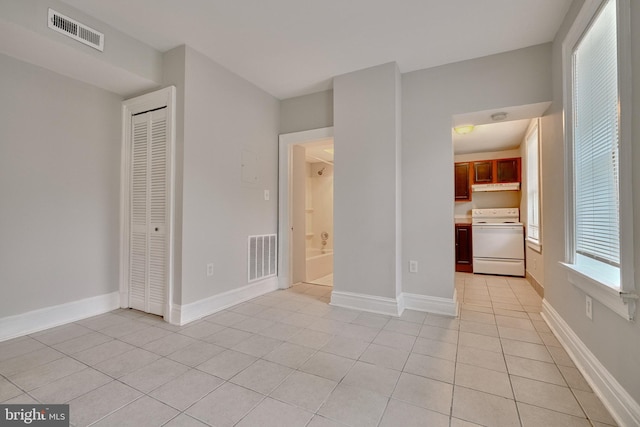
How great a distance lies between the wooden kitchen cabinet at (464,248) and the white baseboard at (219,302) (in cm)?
350

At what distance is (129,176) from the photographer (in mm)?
2969

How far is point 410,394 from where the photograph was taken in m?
1.57

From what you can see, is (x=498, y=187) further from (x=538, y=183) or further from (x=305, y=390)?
(x=305, y=390)

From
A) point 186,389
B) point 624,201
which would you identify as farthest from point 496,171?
point 186,389

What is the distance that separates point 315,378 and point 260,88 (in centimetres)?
323

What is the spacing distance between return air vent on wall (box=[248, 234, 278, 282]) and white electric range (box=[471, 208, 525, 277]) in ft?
11.8

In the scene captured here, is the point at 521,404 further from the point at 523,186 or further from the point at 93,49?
the point at 523,186

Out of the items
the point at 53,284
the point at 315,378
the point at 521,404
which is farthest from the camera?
the point at 53,284

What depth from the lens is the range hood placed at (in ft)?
16.6

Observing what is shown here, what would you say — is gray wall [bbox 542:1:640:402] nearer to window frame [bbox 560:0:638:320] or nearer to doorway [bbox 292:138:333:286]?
window frame [bbox 560:0:638:320]

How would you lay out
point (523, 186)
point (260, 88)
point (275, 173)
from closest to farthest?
point (260, 88)
point (275, 173)
point (523, 186)

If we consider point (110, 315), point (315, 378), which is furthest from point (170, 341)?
point (315, 378)

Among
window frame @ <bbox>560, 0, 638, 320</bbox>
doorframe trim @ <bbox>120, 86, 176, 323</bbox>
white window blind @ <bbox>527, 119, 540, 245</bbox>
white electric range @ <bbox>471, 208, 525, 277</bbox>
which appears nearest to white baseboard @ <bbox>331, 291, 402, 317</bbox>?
window frame @ <bbox>560, 0, 638, 320</bbox>

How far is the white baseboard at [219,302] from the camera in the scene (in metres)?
2.58
